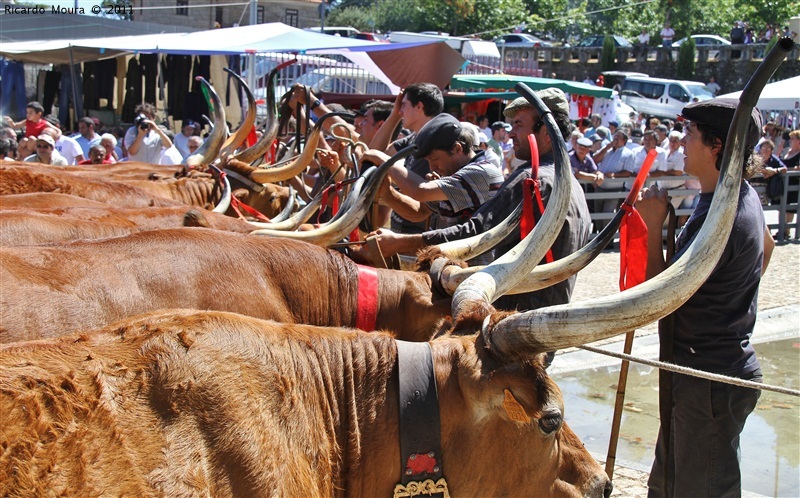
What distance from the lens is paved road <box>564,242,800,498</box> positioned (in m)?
5.59

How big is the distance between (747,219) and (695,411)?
0.89m

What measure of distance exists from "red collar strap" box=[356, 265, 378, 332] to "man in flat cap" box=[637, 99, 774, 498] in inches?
52.4

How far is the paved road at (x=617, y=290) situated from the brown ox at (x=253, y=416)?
9.01 ft

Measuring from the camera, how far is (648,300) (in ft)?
8.80

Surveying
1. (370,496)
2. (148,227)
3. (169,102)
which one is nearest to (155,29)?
(169,102)

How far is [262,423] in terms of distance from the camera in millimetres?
2525

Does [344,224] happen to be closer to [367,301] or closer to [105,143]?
[367,301]

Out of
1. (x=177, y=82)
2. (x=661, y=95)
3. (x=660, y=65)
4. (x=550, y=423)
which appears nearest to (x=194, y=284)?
(x=550, y=423)

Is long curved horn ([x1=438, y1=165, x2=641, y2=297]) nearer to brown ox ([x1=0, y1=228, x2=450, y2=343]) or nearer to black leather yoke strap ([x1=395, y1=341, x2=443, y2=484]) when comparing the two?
brown ox ([x1=0, y1=228, x2=450, y2=343])

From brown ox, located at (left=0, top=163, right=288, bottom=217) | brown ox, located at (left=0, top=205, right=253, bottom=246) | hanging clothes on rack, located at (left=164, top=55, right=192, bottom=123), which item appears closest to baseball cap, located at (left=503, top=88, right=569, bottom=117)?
brown ox, located at (left=0, top=205, right=253, bottom=246)

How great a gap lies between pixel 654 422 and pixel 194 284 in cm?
430

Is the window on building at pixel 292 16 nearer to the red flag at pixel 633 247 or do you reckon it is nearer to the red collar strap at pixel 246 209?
the red collar strap at pixel 246 209

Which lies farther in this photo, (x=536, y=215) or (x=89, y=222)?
(x=89, y=222)

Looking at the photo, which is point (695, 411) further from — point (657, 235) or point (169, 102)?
point (169, 102)
